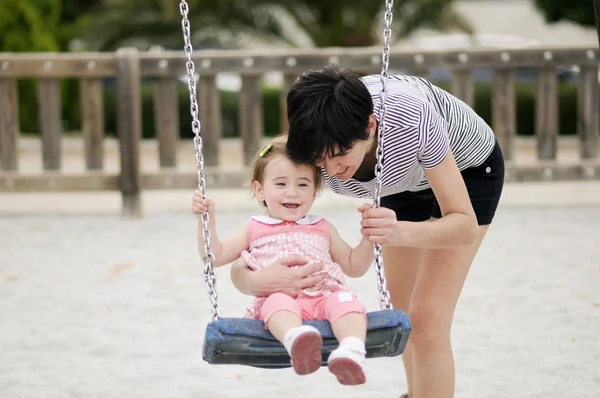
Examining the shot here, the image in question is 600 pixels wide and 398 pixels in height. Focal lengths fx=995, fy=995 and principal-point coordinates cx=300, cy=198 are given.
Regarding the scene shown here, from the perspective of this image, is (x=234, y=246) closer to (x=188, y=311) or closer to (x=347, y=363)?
(x=347, y=363)

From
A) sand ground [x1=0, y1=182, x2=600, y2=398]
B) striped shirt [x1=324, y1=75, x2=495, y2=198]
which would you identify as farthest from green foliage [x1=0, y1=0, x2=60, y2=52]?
striped shirt [x1=324, y1=75, x2=495, y2=198]

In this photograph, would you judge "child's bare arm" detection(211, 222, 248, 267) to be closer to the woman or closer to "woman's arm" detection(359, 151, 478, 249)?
the woman

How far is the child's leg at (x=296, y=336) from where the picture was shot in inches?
104

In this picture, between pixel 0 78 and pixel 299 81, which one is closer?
pixel 299 81

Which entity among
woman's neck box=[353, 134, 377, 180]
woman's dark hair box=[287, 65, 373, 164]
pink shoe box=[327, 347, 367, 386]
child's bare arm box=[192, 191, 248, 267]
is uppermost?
woman's dark hair box=[287, 65, 373, 164]

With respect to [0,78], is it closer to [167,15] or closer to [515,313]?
[515,313]

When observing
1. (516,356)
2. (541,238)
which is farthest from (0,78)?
(516,356)

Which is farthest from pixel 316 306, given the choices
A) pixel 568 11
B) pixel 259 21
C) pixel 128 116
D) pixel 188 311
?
pixel 568 11

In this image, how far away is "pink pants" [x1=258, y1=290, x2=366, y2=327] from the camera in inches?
111

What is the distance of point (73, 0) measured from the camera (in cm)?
2450

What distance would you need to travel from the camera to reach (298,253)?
10.2ft

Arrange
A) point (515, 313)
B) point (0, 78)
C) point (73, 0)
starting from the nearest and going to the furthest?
1. point (515, 313)
2. point (0, 78)
3. point (73, 0)

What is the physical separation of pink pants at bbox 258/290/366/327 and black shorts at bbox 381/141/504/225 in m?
0.45

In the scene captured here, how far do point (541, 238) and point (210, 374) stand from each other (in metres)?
3.95
